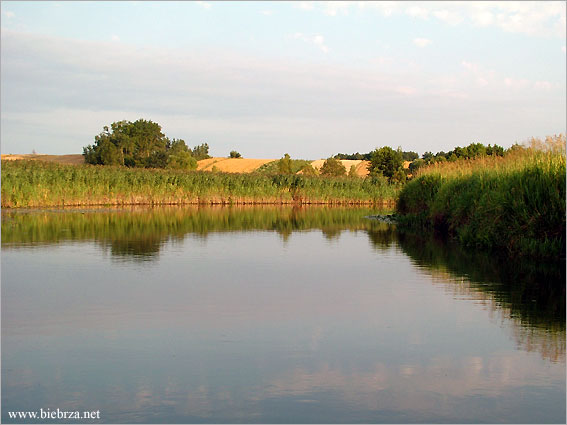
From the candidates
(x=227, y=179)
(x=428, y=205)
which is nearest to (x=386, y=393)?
(x=428, y=205)

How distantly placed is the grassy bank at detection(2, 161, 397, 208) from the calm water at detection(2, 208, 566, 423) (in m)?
23.5

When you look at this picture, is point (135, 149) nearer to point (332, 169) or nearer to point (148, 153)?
point (148, 153)

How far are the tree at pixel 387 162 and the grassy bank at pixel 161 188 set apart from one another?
53.6 feet

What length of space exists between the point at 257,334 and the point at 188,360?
138 centimetres

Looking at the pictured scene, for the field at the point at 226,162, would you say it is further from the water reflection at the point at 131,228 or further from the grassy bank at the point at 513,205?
the grassy bank at the point at 513,205

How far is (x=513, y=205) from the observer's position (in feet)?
53.9

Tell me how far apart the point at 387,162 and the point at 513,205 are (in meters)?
56.3

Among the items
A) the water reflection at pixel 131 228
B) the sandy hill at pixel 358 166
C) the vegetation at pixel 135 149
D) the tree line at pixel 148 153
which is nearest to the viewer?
the water reflection at pixel 131 228

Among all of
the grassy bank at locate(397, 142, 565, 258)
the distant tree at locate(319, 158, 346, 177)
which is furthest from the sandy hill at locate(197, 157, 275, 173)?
the grassy bank at locate(397, 142, 565, 258)

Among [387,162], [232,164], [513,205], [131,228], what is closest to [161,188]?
[131,228]

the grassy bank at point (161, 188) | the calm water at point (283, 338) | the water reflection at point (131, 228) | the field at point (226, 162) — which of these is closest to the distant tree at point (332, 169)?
the field at point (226, 162)

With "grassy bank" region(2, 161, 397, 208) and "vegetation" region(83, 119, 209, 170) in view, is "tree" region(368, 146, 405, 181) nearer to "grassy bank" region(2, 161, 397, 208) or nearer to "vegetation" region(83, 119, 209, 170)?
"grassy bank" region(2, 161, 397, 208)

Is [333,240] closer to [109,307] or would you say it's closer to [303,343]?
[109,307]

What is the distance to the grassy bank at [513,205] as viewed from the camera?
15633mm
